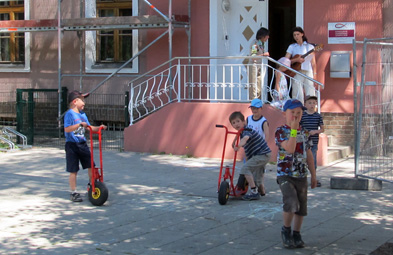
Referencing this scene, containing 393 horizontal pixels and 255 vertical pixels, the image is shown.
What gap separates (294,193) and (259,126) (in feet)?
8.37

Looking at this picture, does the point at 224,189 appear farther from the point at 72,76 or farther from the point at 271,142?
the point at 72,76

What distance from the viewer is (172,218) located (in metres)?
7.56

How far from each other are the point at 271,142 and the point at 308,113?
2.36 m

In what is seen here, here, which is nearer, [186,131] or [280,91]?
[280,91]

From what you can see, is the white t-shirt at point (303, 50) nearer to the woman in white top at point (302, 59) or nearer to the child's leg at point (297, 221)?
the woman in white top at point (302, 59)

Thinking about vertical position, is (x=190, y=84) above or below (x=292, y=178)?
above

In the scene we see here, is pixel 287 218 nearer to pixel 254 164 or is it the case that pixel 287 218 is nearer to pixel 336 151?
pixel 254 164

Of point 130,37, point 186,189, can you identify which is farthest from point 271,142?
point 130,37

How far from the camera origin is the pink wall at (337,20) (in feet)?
39.8

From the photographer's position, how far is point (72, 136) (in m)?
8.48

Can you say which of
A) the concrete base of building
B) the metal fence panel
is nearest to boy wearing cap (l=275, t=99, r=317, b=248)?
the concrete base of building

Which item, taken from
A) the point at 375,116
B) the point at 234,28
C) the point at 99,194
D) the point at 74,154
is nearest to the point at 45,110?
the point at 234,28

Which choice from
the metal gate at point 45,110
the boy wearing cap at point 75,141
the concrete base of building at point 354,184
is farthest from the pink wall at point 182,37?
the boy wearing cap at point 75,141

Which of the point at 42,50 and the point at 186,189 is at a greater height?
the point at 42,50
